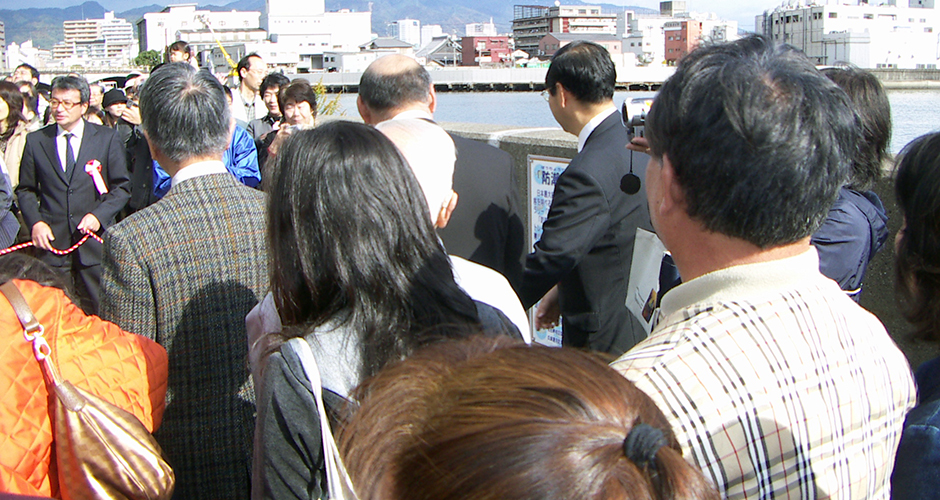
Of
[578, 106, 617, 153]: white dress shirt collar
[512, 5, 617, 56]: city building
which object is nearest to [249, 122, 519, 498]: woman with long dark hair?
[578, 106, 617, 153]: white dress shirt collar

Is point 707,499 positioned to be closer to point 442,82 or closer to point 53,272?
point 53,272

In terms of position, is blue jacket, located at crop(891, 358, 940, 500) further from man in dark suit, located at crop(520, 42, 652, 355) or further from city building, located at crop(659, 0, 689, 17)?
city building, located at crop(659, 0, 689, 17)

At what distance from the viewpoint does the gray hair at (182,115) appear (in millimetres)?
2598

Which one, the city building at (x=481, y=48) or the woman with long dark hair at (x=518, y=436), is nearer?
the woman with long dark hair at (x=518, y=436)

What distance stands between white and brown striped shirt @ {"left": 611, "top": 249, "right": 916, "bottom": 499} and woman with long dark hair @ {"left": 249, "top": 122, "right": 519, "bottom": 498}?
1.73 feet

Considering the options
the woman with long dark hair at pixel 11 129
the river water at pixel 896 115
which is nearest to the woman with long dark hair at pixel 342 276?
the river water at pixel 896 115

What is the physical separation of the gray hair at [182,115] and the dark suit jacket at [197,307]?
15 cm

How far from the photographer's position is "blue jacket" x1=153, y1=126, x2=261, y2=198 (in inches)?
186

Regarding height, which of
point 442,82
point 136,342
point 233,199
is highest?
point 442,82

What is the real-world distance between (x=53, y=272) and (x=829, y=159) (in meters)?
2.03

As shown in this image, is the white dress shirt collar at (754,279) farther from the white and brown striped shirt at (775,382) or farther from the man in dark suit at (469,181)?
the man in dark suit at (469,181)

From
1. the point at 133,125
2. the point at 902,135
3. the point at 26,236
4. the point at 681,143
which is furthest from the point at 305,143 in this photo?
the point at 133,125

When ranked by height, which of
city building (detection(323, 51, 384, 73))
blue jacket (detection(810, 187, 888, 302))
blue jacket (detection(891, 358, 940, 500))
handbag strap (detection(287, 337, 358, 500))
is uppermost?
city building (detection(323, 51, 384, 73))

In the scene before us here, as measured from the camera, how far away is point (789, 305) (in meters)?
1.26
